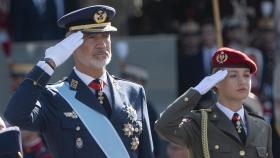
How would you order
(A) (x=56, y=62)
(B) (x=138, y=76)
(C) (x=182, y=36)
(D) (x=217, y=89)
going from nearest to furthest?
(A) (x=56, y=62)
(D) (x=217, y=89)
(B) (x=138, y=76)
(C) (x=182, y=36)

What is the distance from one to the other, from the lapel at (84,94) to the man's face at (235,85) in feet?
2.43

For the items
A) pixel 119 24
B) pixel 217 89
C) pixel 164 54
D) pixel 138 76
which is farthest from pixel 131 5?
pixel 217 89

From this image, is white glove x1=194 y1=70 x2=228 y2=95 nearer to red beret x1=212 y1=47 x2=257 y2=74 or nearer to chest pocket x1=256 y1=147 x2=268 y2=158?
red beret x1=212 y1=47 x2=257 y2=74

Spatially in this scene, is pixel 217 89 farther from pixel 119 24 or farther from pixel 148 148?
pixel 119 24

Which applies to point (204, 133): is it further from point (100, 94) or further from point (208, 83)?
point (100, 94)

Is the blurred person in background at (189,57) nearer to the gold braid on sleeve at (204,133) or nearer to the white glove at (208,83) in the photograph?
the gold braid on sleeve at (204,133)

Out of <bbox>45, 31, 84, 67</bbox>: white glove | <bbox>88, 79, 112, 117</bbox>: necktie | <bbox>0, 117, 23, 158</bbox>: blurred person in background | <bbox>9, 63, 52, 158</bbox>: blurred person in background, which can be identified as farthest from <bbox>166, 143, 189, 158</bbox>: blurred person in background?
<bbox>0, 117, 23, 158</bbox>: blurred person in background

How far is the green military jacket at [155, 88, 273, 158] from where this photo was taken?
243 inches

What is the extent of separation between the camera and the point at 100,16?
6.21m

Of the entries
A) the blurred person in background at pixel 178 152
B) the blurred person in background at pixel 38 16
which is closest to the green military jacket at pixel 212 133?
the blurred person in background at pixel 178 152

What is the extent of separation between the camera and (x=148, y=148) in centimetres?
613

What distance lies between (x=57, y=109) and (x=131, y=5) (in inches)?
223

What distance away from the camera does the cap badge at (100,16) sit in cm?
618

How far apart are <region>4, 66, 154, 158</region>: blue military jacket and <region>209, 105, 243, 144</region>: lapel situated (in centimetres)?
44
